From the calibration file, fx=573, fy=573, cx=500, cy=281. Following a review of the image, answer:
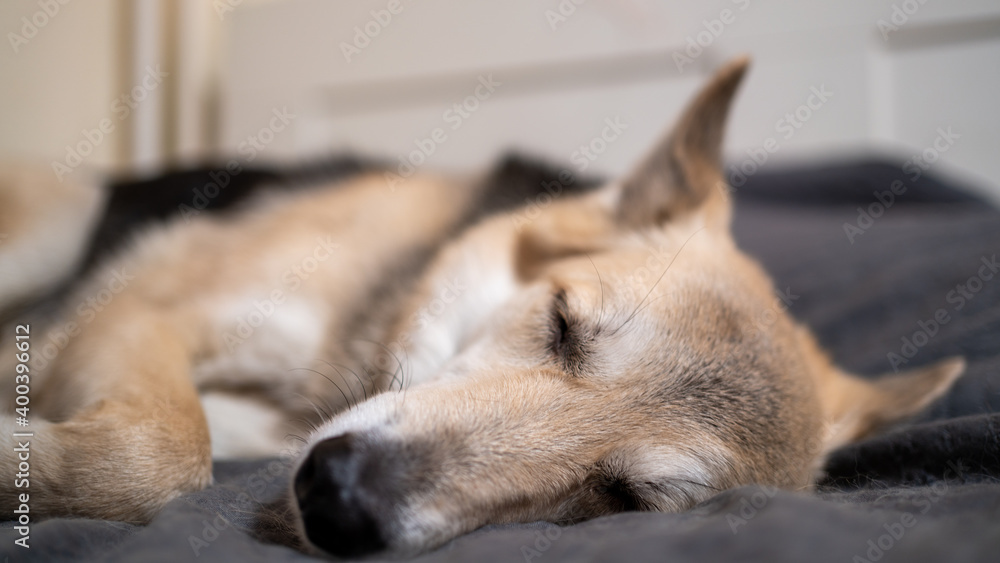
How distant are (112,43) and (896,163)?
4.22 metres

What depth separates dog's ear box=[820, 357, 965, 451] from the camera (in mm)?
1271

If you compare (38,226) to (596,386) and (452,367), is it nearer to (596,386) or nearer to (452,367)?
(452,367)

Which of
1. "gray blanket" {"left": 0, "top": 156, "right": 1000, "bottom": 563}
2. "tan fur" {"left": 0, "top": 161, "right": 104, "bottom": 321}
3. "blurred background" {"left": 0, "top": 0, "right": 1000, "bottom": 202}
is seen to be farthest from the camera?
"blurred background" {"left": 0, "top": 0, "right": 1000, "bottom": 202}

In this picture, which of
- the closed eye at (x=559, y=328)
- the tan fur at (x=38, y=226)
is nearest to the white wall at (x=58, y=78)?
the tan fur at (x=38, y=226)

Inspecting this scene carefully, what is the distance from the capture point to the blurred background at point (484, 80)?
102 inches

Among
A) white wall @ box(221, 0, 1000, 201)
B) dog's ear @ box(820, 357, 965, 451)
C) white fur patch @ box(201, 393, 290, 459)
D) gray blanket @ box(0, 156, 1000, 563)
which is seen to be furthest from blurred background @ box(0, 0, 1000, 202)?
dog's ear @ box(820, 357, 965, 451)

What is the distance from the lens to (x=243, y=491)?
93 centimetres

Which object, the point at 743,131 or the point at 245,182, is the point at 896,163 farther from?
the point at 245,182

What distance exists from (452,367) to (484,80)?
254 centimetres

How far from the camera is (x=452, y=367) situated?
3.68 ft

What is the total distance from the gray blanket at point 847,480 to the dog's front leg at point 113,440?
0.09 metres

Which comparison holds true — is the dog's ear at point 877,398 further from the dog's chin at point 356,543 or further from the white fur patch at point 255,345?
the white fur patch at point 255,345

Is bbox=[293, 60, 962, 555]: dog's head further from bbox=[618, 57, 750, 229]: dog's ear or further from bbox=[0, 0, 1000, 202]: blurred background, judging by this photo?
bbox=[0, 0, 1000, 202]: blurred background

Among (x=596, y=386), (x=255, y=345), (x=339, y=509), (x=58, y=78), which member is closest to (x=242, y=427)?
(x=255, y=345)
